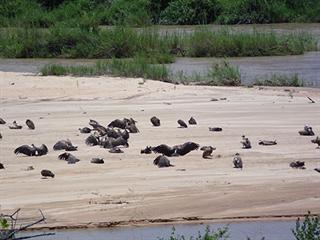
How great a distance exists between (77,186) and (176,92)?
9340mm

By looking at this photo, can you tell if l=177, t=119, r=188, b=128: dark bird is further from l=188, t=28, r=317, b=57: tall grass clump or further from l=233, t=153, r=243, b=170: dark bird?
l=188, t=28, r=317, b=57: tall grass clump

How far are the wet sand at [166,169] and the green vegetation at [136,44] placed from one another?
36.7 ft

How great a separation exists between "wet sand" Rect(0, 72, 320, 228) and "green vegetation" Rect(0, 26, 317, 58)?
36.7 ft

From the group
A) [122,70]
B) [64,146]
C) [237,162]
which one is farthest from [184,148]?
[122,70]

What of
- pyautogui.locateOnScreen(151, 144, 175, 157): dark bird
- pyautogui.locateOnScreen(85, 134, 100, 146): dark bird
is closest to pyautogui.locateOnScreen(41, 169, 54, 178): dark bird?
pyautogui.locateOnScreen(151, 144, 175, 157): dark bird

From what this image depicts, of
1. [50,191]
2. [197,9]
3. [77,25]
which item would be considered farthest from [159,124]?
[197,9]

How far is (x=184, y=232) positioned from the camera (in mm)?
9086

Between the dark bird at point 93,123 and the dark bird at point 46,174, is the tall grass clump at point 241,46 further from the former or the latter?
the dark bird at point 46,174

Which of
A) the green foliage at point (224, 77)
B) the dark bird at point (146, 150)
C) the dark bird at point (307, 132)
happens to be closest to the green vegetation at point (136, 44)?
the green foliage at point (224, 77)

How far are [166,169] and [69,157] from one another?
132 cm

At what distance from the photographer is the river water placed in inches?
352

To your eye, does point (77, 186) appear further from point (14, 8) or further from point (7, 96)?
point (14, 8)

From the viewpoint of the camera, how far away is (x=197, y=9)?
48219 millimetres

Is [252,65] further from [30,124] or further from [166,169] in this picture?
[166,169]
